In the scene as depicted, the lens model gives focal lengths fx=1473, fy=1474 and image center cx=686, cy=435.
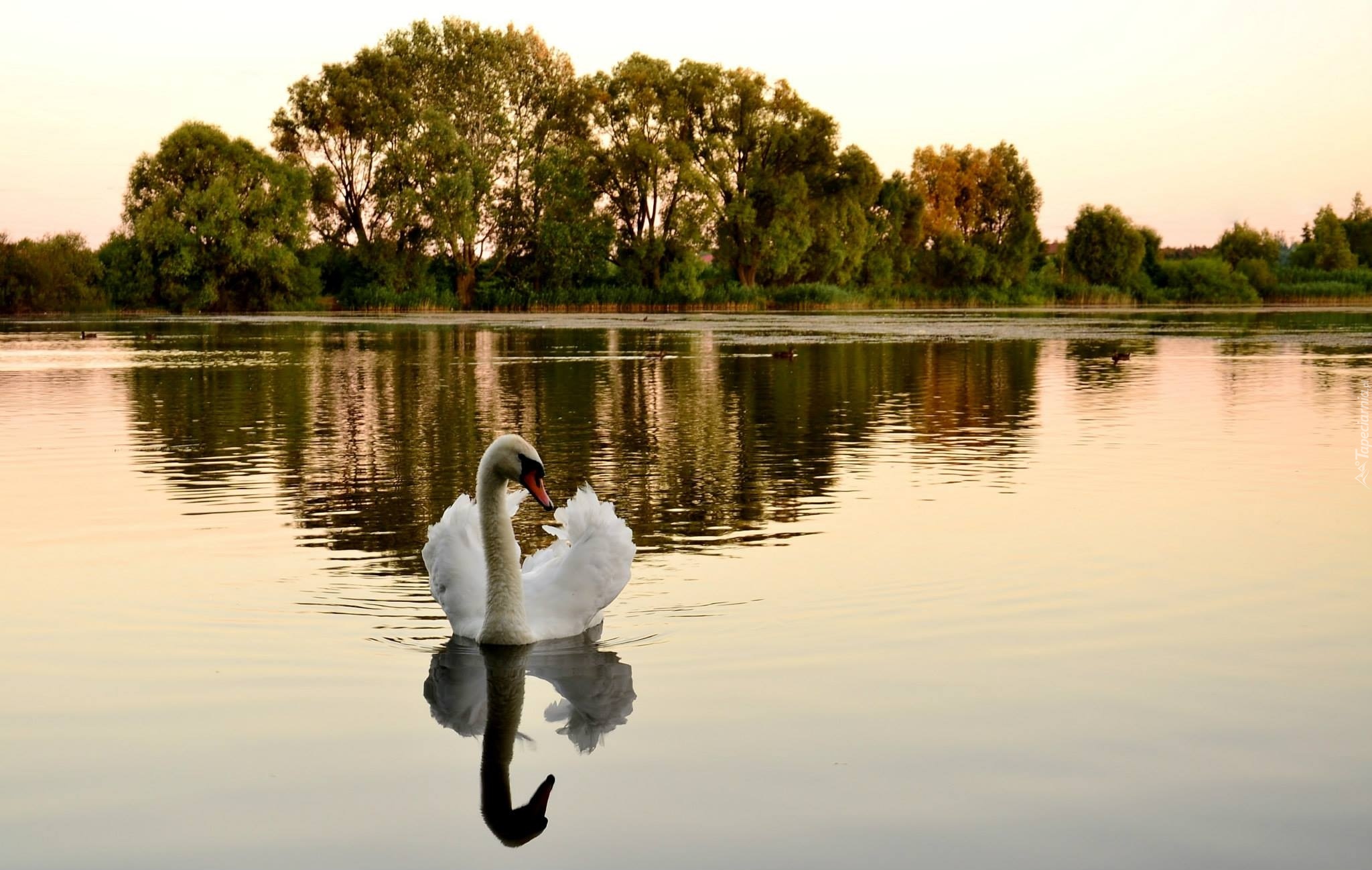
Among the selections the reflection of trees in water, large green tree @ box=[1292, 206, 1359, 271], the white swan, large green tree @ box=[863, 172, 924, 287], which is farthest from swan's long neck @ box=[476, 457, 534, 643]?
large green tree @ box=[1292, 206, 1359, 271]

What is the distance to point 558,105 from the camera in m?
94.8

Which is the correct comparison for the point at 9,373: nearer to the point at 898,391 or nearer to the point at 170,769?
the point at 898,391

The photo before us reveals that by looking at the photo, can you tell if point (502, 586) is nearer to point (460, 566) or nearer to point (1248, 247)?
→ point (460, 566)

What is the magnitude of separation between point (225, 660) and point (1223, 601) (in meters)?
6.28

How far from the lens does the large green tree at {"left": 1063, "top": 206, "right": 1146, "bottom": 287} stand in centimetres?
12400

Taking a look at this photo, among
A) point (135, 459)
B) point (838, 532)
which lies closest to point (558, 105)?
point (135, 459)

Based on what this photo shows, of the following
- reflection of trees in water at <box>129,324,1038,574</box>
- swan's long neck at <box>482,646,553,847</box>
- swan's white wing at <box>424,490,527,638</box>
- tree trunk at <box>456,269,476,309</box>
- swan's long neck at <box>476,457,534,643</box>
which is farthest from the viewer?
tree trunk at <box>456,269,476,309</box>

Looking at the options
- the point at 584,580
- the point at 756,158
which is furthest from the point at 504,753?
the point at 756,158

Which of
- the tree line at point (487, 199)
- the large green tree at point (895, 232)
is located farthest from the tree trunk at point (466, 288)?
the large green tree at point (895, 232)

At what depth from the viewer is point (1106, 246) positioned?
12469cm

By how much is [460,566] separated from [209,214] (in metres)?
79.5

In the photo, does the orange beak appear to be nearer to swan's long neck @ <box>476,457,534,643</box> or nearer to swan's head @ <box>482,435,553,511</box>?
swan's head @ <box>482,435,553,511</box>

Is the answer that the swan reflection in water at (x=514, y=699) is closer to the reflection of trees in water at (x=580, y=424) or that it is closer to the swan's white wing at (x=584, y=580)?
the swan's white wing at (x=584, y=580)

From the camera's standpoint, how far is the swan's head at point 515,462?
8.69m
